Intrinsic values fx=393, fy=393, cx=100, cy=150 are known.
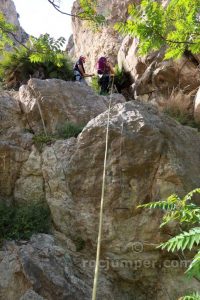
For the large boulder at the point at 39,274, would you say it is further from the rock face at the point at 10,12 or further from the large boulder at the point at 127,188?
the rock face at the point at 10,12

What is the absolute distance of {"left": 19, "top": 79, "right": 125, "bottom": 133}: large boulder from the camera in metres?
8.21

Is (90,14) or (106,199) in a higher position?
(90,14)

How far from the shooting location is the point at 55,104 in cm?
844

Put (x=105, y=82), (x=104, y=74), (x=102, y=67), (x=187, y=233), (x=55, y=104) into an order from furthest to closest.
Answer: (x=102, y=67)
(x=104, y=74)
(x=105, y=82)
(x=55, y=104)
(x=187, y=233)

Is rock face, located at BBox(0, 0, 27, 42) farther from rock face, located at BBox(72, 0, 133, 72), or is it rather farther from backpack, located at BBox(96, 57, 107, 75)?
backpack, located at BBox(96, 57, 107, 75)

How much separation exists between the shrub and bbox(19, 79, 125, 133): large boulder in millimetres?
2050

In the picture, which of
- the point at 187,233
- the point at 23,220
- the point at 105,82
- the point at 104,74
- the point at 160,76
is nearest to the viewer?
the point at 187,233

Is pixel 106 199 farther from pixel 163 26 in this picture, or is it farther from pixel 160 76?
pixel 160 76

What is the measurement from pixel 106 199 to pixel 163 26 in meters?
2.62

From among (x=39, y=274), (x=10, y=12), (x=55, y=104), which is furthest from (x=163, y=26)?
(x=10, y=12)

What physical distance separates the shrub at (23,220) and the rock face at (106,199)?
161 mm

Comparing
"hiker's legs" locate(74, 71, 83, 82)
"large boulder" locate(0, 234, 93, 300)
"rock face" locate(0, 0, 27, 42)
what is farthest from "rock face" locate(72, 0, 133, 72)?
"rock face" locate(0, 0, 27, 42)

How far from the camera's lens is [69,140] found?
6.88 meters

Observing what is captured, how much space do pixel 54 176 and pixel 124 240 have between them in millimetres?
1632
